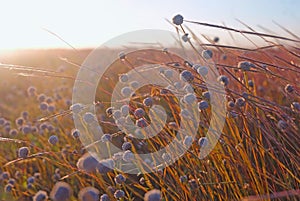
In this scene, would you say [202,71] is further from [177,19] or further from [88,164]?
[88,164]

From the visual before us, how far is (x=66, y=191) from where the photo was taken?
0.63m

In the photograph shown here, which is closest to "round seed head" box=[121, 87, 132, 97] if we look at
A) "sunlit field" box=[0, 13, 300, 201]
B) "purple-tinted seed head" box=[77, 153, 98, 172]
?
"sunlit field" box=[0, 13, 300, 201]

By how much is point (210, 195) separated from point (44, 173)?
3.48ft

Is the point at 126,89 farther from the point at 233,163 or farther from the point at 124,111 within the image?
the point at 233,163

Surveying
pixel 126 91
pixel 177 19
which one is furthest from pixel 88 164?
pixel 126 91

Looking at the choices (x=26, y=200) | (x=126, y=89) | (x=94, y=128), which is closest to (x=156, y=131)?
(x=126, y=89)

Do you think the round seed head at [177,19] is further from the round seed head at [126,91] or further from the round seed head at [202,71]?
the round seed head at [126,91]

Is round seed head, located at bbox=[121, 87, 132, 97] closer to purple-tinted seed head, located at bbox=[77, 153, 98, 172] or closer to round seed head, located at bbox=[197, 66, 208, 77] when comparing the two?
round seed head, located at bbox=[197, 66, 208, 77]

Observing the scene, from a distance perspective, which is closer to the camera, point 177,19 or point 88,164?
point 88,164

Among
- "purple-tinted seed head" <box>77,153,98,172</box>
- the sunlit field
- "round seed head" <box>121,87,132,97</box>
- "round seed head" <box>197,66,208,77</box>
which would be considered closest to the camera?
"purple-tinted seed head" <box>77,153,98,172</box>

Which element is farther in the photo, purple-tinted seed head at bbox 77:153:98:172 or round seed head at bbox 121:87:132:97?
round seed head at bbox 121:87:132:97

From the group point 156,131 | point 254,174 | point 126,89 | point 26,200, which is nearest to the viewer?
point 254,174

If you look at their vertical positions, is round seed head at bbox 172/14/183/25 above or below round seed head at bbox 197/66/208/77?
above

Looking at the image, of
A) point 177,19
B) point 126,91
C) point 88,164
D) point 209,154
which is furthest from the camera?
point 126,91
